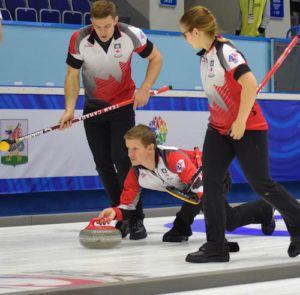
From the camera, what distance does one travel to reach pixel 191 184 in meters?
3.54

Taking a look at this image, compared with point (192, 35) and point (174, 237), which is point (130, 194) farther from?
point (192, 35)

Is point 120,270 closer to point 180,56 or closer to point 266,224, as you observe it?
point 266,224

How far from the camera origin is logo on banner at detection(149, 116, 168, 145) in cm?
561

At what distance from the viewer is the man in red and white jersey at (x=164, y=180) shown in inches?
139

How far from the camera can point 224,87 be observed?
2842mm

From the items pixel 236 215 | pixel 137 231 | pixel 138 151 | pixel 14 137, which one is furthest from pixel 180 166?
pixel 14 137

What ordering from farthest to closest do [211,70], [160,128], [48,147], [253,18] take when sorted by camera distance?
[253,18] < [160,128] < [48,147] < [211,70]

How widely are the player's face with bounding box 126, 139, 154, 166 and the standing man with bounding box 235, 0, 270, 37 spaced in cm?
573

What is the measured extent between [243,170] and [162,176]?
0.84 meters

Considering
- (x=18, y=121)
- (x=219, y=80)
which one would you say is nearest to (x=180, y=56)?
(x=18, y=121)

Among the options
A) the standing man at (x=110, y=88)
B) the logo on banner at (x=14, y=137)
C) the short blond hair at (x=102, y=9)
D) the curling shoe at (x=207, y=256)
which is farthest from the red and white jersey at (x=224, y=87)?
the logo on banner at (x=14, y=137)

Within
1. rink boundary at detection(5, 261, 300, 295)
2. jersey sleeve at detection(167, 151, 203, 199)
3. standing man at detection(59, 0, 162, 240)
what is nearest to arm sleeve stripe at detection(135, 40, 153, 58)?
standing man at detection(59, 0, 162, 240)

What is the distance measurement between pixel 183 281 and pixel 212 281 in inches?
5.3

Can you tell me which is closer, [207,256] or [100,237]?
[207,256]
